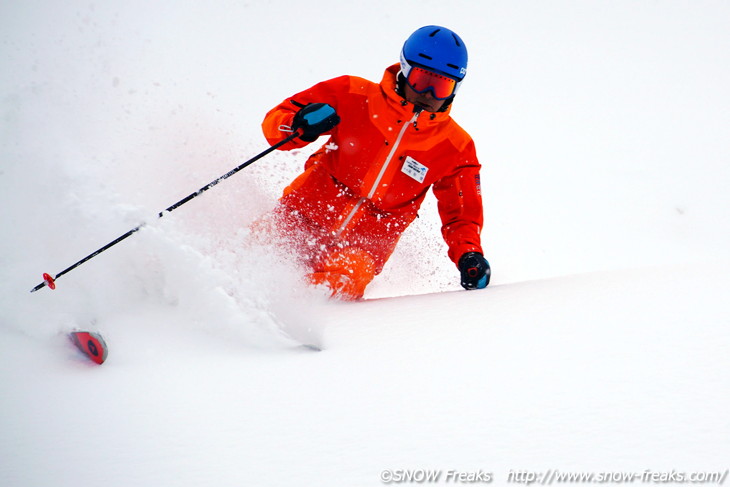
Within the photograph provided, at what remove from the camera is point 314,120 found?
8.42 feet

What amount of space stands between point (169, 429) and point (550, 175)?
6.37 meters

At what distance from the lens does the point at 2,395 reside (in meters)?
1.57

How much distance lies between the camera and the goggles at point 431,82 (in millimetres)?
2568

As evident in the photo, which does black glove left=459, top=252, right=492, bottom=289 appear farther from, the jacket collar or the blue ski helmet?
the blue ski helmet

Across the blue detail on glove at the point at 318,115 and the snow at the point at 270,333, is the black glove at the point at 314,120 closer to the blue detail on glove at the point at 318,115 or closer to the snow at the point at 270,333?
the blue detail on glove at the point at 318,115

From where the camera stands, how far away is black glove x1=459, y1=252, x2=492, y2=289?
269cm

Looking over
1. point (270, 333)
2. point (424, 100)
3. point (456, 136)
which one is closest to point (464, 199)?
point (456, 136)

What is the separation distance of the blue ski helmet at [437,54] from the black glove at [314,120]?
0.42 metres

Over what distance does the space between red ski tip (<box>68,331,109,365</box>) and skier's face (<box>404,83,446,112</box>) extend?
1.70 m

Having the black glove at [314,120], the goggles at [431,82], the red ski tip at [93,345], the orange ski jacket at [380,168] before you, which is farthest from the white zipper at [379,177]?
the red ski tip at [93,345]

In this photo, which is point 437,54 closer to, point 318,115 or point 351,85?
point 351,85

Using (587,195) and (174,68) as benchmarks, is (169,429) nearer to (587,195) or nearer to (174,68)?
(587,195)

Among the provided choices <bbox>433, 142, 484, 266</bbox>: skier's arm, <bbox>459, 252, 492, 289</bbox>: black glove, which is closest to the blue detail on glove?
<bbox>433, 142, 484, 266</bbox>: skier's arm

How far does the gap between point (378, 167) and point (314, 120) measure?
0.44 meters
